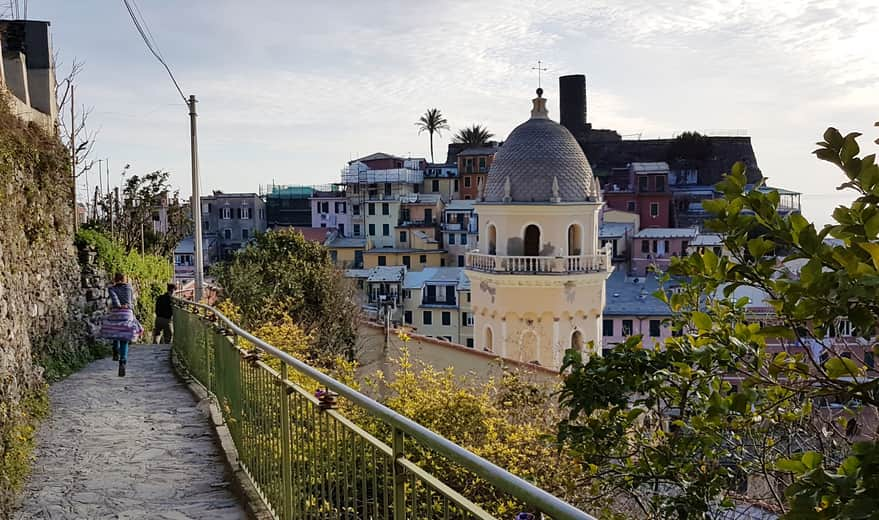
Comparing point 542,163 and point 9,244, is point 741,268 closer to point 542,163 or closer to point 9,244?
point 9,244

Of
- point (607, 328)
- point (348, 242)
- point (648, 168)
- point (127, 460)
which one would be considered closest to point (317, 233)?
point (348, 242)

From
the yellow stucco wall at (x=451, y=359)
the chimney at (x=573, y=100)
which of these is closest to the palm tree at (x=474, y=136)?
the chimney at (x=573, y=100)

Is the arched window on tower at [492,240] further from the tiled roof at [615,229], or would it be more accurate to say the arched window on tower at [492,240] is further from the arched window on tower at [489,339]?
the tiled roof at [615,229]

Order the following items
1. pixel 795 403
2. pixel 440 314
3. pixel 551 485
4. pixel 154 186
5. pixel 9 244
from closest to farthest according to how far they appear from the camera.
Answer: pixel 795 403 < pixel 551 485 < pixel 9 244 < pixel 154 186 < pixel 440 314

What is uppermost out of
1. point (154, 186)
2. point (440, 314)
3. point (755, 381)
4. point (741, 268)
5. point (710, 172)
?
point (710, 172)

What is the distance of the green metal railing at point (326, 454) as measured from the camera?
98.2 inches

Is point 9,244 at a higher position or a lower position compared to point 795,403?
higher

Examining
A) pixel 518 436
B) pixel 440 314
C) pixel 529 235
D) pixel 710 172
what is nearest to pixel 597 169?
pixel 710 172

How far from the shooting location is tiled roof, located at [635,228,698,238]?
197 feet

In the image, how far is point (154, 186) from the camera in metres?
27.1

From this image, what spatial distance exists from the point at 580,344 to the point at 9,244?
20.2 meters

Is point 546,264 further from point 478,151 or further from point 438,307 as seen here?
point 478,151

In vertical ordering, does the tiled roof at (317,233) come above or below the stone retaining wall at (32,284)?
above

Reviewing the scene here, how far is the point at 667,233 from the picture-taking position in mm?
60562
